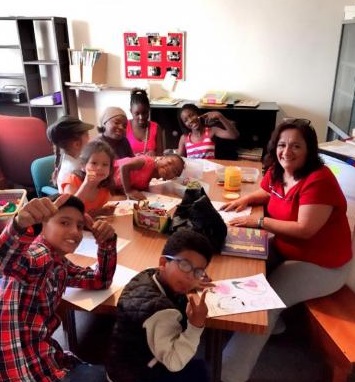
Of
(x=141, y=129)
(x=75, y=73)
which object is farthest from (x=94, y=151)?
(x=75, y=73)

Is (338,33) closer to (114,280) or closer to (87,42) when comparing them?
(87,42)

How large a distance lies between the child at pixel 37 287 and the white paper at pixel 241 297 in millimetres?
429

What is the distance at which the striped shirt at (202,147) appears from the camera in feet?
9.59

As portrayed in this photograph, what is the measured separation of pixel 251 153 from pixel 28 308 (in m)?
2.75

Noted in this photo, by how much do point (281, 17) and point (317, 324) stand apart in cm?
284

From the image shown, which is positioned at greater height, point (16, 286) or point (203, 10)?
point (203, 10)

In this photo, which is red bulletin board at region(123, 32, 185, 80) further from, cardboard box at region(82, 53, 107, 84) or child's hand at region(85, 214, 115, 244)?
child's hand at region(85, 214, 115, 244)

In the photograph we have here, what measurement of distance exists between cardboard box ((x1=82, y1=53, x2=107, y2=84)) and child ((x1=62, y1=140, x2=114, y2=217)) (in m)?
2.15

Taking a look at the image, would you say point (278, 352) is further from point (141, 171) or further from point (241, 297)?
point (141, 171)

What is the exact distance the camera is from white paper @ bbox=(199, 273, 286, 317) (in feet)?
3.87

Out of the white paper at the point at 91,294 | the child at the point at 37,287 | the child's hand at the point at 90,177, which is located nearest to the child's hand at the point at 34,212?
the child at the point at 37,287

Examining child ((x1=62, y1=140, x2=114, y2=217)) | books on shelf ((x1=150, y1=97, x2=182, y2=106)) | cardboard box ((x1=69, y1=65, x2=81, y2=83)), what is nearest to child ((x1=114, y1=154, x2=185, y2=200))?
child ((x1=62, y1=140, x2=114, y2=217))

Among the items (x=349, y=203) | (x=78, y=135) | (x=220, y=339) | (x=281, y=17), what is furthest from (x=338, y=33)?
(x=220, y=339)

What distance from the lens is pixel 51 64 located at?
12.3 feet
